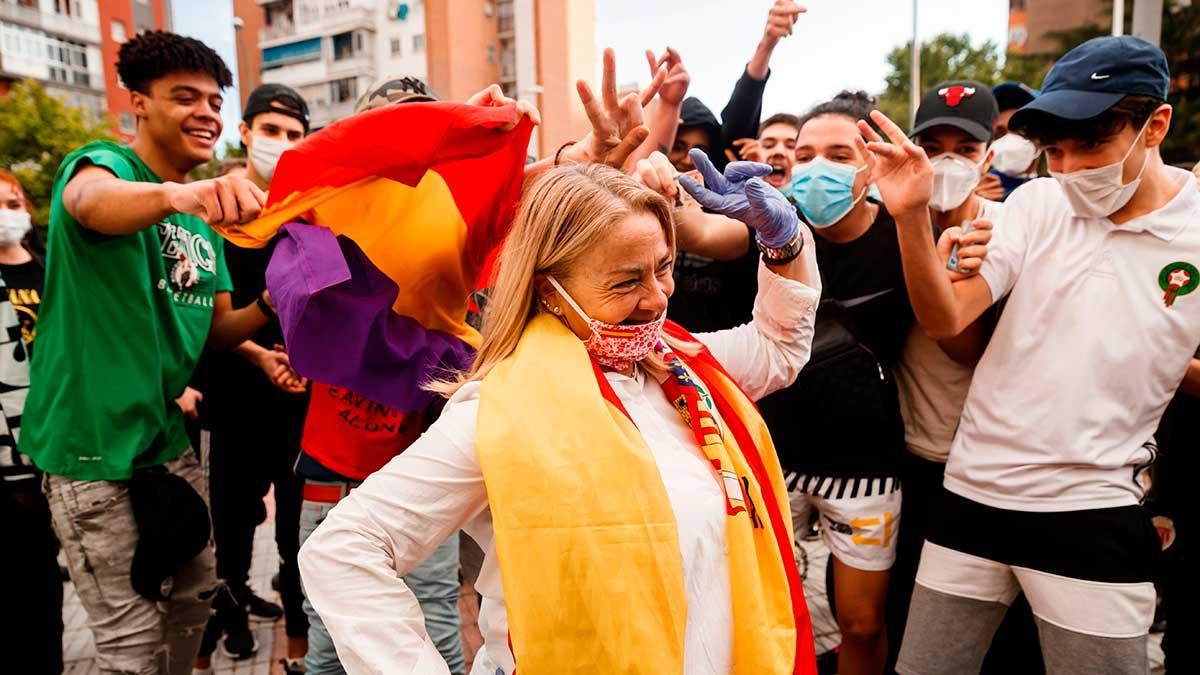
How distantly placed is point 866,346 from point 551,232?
1.47 meters

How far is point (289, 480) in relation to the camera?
3.72 metres

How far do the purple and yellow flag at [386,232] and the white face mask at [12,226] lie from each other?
1.73 m

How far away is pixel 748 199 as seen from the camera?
1.83 m

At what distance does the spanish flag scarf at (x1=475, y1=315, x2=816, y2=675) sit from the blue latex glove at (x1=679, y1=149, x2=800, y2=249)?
67 centimetres

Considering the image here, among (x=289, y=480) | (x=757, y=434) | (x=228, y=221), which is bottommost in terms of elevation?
(x=289, y=480)

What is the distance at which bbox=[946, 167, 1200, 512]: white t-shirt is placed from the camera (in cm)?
197

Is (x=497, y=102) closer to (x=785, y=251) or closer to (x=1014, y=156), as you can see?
(x=785, y=251)

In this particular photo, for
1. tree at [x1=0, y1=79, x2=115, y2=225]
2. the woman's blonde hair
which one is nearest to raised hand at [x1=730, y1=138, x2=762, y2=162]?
the woman's blonde hair

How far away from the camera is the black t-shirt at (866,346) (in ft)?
8.46

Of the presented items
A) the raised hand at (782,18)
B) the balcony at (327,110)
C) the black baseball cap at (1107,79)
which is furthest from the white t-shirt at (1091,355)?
the balcony at (327,110)

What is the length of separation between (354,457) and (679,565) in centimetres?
123

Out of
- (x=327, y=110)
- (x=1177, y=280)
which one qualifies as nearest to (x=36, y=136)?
(x=327, y=110)

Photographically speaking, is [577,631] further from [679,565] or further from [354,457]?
[354,457]

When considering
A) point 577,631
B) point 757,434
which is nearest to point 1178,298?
point 757,434
